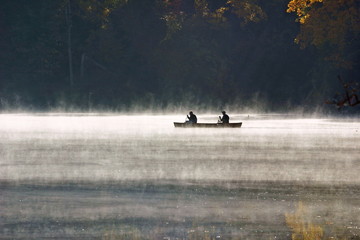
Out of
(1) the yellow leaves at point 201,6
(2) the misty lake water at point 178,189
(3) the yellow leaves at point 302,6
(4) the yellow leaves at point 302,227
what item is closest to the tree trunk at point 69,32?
(1) the yellow leaves at point 201,6

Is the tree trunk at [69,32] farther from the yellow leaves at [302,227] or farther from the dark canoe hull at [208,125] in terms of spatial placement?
the yellow leaves at [302,227]

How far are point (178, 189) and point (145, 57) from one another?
3169 inches

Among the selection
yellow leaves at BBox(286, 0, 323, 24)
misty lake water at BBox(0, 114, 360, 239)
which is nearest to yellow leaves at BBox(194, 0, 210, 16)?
yellow leaves at BBox(286, 0, 323, 24)

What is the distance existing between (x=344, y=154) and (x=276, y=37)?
66388mm

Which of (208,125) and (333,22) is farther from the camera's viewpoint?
(333,22)

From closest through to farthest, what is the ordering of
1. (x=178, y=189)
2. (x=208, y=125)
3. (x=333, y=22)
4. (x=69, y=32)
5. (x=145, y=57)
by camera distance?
(x=178, y=189) < (x=208, y=125) < (x=333, y=22) < (x=69, y=32) < (x=145, y=57)

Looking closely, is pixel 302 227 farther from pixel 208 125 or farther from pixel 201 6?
pixel 201 6

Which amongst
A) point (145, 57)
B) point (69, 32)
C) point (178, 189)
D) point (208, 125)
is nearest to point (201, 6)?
point (145, 57)

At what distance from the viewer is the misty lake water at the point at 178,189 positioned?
16.3m

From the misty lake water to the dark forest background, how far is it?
56.6 metres

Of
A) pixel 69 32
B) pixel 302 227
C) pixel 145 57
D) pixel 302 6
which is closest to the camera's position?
pixel 302 227

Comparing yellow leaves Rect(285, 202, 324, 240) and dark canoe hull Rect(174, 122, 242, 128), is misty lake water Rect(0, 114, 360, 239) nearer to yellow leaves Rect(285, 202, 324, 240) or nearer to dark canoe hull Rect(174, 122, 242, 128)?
yellow leaves Rect(285, 202, 324, 240)

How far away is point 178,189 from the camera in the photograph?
22.4 metres

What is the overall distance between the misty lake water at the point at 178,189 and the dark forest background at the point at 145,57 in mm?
56550
